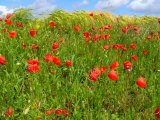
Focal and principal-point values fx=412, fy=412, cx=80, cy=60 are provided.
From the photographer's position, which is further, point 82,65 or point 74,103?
point 82,65

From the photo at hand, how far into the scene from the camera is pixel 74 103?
521 cm

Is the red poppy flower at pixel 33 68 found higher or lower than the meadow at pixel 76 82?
higher

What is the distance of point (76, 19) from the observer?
1191cm

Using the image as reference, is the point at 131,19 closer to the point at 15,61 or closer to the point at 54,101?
the point at 15,61

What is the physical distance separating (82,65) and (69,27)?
4957 mm

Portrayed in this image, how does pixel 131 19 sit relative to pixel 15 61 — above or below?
below

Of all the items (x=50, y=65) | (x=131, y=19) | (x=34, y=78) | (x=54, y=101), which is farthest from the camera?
(x=131, y=19)

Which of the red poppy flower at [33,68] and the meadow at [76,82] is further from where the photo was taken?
the meadow at [76,82]

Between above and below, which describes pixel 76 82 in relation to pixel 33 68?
below

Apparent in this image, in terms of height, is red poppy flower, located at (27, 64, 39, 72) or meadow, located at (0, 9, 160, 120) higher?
red poppy flower, located at (27, 64, 39, 72)

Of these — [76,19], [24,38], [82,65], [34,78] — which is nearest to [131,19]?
[76,19]

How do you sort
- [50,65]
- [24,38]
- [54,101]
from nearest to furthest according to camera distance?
[54,101]
[50,65]
[24,38]

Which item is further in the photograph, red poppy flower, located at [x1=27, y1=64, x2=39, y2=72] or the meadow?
the meadow

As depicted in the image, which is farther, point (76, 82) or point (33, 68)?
point (76, 82)
